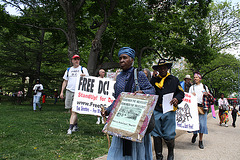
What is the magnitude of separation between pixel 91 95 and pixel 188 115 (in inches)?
114

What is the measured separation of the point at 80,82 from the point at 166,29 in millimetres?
10680

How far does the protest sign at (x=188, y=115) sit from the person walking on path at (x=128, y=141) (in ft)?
11.7

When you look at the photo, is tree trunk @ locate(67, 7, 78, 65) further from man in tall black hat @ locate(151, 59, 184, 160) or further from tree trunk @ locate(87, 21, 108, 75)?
man in tall black hat @ locate(151, 59, 184, 160)

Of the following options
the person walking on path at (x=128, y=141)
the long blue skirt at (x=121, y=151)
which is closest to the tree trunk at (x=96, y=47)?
the person walking on path at (x=128, y=141)

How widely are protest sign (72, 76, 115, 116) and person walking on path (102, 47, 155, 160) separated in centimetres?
373

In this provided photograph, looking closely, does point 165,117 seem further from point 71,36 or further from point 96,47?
point 71,36

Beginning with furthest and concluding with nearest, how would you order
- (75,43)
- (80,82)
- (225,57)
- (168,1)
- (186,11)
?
(225,57) < (168,1) < (186,11) < (75,43) < (80,82)

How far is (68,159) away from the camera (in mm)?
4066

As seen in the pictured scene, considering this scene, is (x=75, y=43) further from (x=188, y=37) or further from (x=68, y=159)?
(x=68, y=159)

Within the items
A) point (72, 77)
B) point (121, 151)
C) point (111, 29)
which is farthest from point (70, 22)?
point (121, 151)

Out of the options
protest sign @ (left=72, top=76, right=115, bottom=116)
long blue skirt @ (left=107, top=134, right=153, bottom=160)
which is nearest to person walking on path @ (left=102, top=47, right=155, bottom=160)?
long blue skirt @ (left=107, top=134, right=153, bottom=160)

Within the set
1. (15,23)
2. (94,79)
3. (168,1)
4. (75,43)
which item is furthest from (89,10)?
(94,79)

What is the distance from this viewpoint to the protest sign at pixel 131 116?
7.84 feet

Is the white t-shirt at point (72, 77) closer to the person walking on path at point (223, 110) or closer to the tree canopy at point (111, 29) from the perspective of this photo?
the tree canopy at point (111, 29)
